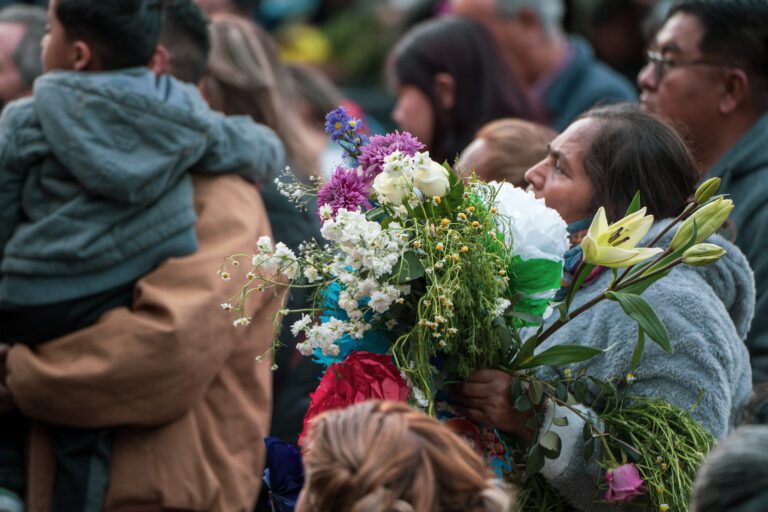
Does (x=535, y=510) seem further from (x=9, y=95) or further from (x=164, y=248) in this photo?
(x=9, y=95)

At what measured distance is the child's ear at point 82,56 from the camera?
113 inches

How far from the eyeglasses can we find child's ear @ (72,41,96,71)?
1.65m

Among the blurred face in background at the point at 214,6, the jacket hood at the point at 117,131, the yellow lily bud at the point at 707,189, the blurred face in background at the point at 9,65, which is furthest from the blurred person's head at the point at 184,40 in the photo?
the blurred face in background at the point at 214,6

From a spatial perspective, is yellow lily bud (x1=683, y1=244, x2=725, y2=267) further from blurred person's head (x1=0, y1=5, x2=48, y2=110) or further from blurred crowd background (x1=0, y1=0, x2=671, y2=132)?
blurred crowd background (x1=0, y1=0, x2=671, y2=132)

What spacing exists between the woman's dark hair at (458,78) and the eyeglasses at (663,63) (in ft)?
2.59

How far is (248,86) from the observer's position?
150 inches

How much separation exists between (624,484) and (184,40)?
186 centimetres

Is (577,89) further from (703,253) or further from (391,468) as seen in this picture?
(391,468)

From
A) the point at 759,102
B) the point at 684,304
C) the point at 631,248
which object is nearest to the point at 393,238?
the point at 631,248

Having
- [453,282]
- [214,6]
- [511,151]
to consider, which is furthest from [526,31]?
[453,282]

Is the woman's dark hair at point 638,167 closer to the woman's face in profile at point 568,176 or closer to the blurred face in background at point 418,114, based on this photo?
the woman's face in profile at point 568,176

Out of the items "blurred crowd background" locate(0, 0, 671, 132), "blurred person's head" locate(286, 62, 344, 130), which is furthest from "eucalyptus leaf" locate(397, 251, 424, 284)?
"blurred crowd background" locate(0, 0, 671, 132)

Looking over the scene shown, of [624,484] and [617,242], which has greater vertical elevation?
[617,242]

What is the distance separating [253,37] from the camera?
4.02 m
